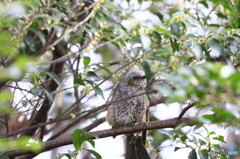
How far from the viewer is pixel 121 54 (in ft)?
12.4

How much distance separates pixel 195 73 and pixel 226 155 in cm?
208

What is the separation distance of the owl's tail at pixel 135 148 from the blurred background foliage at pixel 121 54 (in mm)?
373

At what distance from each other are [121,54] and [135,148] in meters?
1.19

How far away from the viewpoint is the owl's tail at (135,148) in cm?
430

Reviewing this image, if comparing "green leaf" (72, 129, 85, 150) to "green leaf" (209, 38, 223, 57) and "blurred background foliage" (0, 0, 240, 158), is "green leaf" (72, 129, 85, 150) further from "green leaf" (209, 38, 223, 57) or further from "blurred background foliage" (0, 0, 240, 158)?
"green leaf" (209, 38, 223, 57)

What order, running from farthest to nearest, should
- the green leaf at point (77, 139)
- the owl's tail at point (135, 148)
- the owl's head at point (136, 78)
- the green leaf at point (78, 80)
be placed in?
the owl's head at point (136, 78) → the owl's tail at point (135, 148) → the green leaf at point (78, 80) → the green leaf at point (77, 139)

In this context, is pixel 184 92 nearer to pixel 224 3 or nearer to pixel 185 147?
pixel 185 147

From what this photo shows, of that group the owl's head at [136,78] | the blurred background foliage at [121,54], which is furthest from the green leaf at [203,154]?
the owl's head at [136,78]

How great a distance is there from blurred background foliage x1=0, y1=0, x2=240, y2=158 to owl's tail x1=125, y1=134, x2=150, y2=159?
14.7 inches

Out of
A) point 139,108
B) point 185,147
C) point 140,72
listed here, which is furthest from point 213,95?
point 140,72

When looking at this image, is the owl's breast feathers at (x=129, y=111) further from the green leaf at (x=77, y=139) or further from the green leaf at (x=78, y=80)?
the green leaf at (x=77, y=139)

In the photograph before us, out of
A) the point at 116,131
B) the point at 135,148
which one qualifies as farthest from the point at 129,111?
the point at 116,131

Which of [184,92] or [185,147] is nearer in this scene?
[184,92]

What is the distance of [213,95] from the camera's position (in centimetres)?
176
